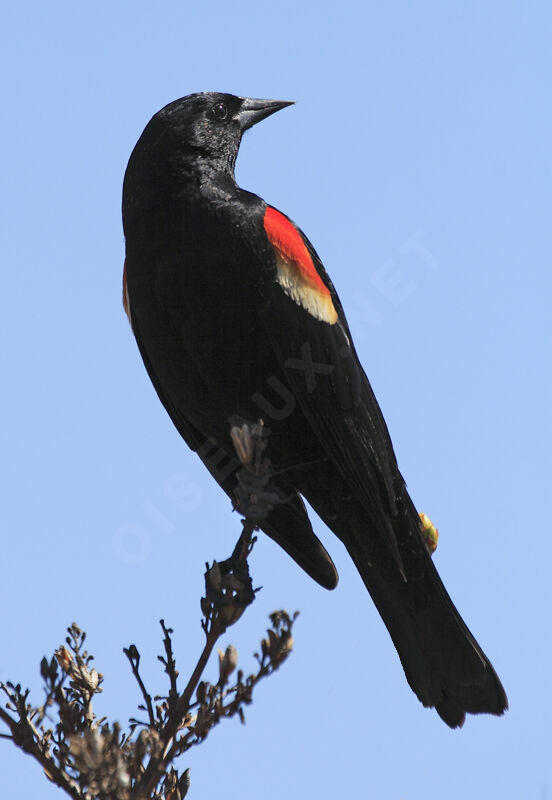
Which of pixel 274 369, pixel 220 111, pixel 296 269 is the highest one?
pixel 220 111

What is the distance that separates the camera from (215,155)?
435 centimetres

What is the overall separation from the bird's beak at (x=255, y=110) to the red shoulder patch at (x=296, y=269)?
30.7 inches

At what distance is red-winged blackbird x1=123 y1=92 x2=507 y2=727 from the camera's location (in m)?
3.90

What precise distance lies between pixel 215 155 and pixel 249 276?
2.49 ft

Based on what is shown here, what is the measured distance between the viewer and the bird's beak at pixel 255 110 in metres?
4.73

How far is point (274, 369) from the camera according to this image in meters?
4.04

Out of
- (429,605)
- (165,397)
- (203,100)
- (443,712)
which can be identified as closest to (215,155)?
(203,100)

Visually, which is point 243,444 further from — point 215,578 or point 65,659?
point 65,659

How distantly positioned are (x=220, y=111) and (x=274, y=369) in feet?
4.38

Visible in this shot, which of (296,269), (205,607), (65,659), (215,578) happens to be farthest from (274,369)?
(65,659)

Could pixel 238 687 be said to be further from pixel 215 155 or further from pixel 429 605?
pixel 215 155

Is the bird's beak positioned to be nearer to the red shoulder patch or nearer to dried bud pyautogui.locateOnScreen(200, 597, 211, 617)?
the red shoulder patch

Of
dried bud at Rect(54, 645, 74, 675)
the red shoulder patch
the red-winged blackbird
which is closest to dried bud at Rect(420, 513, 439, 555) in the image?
the red-winged blackbird

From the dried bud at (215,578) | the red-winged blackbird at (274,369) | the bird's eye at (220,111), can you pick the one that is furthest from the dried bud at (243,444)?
the bird's eye at (220,111)
